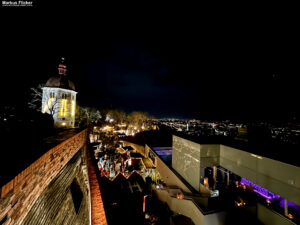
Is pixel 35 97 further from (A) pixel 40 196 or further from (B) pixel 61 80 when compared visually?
(A) pixel 40 196

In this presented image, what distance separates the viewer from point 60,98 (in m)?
18.8

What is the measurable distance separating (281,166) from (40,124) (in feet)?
52.5

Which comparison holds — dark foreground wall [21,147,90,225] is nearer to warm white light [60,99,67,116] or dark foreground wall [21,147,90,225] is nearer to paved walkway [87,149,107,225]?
paved walkway [87,149,107,225]

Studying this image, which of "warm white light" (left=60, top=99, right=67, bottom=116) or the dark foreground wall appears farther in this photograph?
"warm white light" (left=60, top=99, right=67, bottom=116)

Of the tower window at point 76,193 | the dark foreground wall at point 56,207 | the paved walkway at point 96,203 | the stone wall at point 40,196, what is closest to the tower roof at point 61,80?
Result: the paved walkway at point 96,203

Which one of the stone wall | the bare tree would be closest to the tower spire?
the bare tree

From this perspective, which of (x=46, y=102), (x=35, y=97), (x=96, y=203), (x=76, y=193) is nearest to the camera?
(x=76, y=193)

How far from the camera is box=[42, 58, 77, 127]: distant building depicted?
18344mm

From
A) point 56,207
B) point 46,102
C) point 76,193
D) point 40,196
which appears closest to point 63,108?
point 46,102

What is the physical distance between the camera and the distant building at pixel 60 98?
18.3m

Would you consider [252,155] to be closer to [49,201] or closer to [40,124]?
[49,201]

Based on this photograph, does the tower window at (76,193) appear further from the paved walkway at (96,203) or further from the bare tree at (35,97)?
the bare tree at (35,97)

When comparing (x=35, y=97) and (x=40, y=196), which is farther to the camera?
(x=35, y=97)

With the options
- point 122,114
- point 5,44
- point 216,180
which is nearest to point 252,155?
point 216,180
